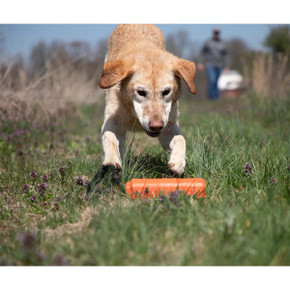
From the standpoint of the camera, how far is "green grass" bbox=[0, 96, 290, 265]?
6.13 ft

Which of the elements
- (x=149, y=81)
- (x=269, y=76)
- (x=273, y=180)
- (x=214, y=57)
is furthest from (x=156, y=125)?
(x=214, y=57)

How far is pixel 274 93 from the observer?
24.4 feet

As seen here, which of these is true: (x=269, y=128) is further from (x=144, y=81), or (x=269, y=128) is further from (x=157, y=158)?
(x=144, y=81)

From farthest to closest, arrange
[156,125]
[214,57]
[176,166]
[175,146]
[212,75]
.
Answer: [212,75] < [214,57] < [175,146] < [176,166] < [156,125]

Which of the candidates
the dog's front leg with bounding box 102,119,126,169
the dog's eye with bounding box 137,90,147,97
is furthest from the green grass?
the dog's eye with bounding box 137,90,147,97

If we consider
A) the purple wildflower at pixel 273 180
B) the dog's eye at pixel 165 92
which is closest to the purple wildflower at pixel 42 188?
the dog's eye at pixel 165 92

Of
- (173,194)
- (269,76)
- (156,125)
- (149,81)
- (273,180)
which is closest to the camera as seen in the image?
(173,194)

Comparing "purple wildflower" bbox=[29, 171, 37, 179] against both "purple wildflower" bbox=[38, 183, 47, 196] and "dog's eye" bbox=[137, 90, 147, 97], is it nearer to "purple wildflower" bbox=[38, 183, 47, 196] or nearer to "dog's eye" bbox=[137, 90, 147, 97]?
"purple wildflower" bbox=[38, 183, 47, 196]

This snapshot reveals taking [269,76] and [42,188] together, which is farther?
[269,76]

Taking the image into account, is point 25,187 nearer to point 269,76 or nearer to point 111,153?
point 111,153

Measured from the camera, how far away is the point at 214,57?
1152cm

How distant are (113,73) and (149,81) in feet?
1.18

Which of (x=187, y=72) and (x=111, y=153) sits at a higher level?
(x=187, y=72)

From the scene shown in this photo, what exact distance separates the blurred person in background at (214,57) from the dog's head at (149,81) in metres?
8.51
